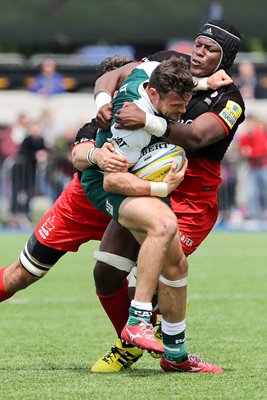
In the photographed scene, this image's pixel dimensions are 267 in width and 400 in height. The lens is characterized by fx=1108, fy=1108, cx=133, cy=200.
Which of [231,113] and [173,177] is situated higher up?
[231,113]

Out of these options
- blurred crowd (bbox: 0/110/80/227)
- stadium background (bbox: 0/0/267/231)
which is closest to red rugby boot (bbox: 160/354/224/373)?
blurred crowd (bbox: 0/110/80/227)

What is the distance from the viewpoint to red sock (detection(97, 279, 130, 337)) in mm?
7312

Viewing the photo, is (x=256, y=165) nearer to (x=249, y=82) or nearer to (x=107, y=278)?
(x=249, y=82)

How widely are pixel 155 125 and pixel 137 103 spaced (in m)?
0.21

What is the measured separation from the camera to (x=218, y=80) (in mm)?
7188

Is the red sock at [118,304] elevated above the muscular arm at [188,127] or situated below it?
below

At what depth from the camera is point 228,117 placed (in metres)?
6.98

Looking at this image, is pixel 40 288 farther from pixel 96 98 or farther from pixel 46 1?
pixel 46 1

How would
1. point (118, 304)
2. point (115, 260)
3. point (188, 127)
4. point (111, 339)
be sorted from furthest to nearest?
point (111, 339)
point (118, 304)
point (115, 260)
point (188, 127)

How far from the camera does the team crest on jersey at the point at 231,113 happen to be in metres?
6.97

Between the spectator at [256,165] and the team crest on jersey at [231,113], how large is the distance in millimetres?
14105

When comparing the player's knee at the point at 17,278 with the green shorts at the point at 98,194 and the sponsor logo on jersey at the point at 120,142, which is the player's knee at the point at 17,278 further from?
the sponsor logo on jersey at the point at 120,142

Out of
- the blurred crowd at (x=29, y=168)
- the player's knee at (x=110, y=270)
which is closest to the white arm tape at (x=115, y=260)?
the player's knee at (x=110, y=270)

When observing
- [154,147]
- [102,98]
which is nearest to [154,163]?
[154,147]
